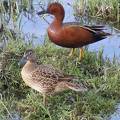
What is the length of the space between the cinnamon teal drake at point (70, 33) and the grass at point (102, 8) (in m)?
1.79

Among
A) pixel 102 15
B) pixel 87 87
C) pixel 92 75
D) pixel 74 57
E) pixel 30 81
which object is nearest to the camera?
pixel 30 81

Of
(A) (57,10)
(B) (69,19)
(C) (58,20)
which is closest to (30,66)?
(C) (58,20)

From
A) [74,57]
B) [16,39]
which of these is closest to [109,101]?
[74,57]

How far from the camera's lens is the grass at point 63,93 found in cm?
647

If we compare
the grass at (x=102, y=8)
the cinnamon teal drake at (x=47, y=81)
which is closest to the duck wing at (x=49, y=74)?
the cinnamon teal drake at (x=47, y=81)

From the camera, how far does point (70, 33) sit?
26.4 ft

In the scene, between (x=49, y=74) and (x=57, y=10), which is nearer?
(x=49, y=74)

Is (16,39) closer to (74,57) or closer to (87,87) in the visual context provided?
(74,57)

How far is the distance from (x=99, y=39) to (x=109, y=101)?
5.80 ft

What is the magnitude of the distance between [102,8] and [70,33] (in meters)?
2.14

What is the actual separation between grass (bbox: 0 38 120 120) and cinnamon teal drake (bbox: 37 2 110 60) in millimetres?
160

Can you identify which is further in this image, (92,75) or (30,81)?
(92,75)

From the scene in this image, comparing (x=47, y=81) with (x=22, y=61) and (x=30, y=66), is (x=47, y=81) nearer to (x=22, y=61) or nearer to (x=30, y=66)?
(x=30, y=66)

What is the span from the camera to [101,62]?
7902 millimetres
